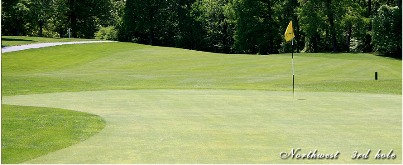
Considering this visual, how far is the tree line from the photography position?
69.0 metres

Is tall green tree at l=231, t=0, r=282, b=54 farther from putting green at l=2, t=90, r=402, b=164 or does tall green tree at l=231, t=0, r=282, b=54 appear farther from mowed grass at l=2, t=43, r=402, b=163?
putting green at l=2, t=90, r=402, b=164

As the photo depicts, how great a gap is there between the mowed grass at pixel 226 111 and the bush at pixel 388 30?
14954mm

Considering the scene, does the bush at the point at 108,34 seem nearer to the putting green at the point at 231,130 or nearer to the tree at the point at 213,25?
the tree at the point at 213,25

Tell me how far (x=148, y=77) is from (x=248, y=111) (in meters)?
24.3

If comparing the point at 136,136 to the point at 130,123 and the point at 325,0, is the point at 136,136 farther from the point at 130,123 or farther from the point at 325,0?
the point at 325,0

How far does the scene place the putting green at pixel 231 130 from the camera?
33.5ft

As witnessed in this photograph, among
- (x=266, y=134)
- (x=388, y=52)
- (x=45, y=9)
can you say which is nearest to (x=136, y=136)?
(x=266, y=134)

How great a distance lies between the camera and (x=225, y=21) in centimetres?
9306

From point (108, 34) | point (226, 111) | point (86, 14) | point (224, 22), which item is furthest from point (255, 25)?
point (226, 111)

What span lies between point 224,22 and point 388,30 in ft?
126

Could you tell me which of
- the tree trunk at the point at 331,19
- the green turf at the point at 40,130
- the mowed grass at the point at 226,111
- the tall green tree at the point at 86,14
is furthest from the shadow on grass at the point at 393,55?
the tall green tree at the point at 86,14

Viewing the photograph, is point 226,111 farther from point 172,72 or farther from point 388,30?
point 388,30

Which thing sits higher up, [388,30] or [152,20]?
[152,20]

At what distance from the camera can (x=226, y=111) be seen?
17.6 meters
